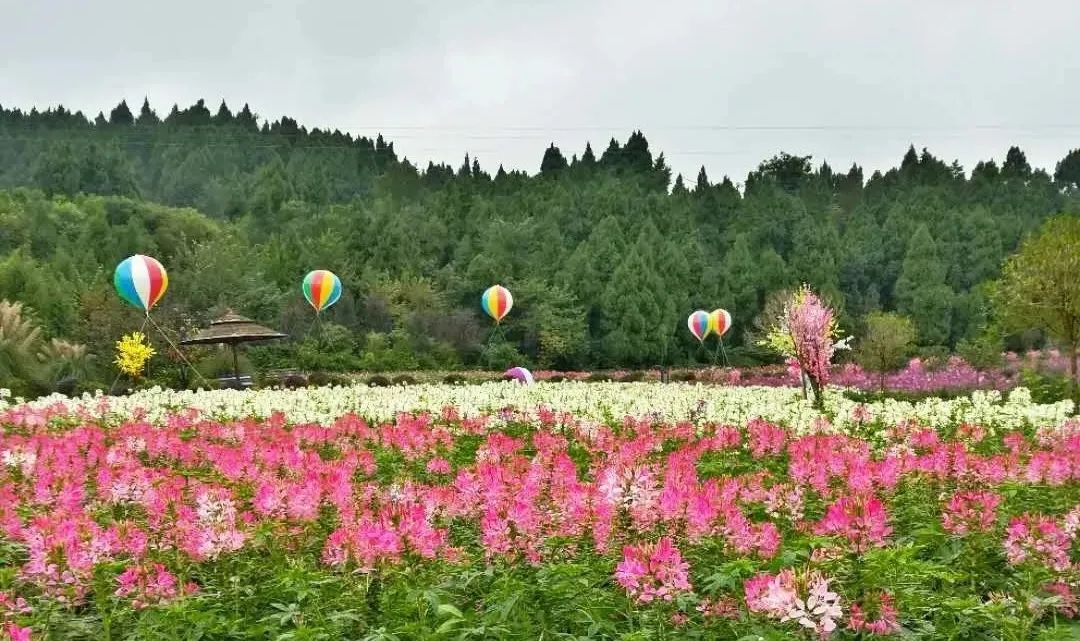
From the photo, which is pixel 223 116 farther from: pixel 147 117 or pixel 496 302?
pixel 496 302

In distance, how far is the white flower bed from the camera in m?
12.4

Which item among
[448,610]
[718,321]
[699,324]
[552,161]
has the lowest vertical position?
[448,610]

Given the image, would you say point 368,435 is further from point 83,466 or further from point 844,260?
point 844,260

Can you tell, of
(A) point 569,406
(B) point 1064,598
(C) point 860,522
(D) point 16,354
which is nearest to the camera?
(C) point 860,522

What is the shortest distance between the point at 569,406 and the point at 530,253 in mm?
42297

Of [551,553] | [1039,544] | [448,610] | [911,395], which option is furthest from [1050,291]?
[448,610]

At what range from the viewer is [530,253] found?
57.1 m

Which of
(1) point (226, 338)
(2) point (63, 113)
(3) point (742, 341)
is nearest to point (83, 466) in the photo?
(1) point (226, 338)

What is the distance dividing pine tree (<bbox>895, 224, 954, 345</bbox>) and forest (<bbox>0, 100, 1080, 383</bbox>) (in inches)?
5.5

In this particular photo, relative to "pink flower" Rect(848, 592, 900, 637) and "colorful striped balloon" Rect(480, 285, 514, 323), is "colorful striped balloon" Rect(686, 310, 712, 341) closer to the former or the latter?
"colorful striped balloon" Rect(480, 285, 514, 323)

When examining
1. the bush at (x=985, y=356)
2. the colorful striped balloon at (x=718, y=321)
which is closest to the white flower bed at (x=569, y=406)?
the bush at (x=985, y=356)

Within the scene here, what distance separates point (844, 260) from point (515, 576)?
6382 centimetres

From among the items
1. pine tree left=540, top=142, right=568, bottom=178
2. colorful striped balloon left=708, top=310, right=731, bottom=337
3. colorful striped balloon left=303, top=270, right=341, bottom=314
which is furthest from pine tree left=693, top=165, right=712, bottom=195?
colorful striped balloon left=303, top=270, right=341, bottom=314

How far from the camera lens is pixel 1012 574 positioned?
5410 millimetres
